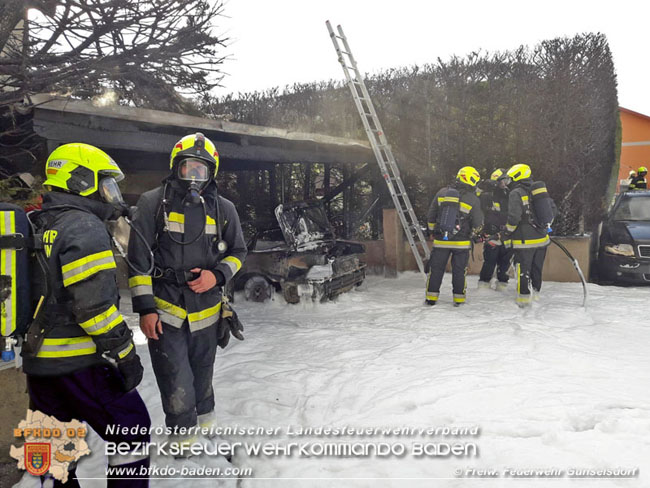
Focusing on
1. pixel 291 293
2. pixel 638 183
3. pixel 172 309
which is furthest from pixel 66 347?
pixel 638 183

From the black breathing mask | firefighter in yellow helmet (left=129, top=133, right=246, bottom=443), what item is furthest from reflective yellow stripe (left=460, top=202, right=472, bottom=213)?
the black breathing mask

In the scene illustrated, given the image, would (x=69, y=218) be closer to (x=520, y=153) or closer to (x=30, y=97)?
(x=30, y=97)

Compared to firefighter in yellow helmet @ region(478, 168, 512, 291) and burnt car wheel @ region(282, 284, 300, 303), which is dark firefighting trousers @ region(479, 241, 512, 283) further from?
burnt car wheel @ region(282, 284, 300, 303)

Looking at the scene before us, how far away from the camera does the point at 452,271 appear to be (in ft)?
21.6

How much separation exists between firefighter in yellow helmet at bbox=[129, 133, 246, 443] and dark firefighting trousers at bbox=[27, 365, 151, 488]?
54 cm

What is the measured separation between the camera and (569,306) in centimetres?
646

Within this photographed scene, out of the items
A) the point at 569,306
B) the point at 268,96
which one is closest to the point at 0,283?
the point at 569,306

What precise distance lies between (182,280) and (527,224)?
538 cm

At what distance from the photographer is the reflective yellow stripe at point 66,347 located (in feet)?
7.09

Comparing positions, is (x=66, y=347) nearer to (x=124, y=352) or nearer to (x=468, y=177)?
(x=124, y=352)

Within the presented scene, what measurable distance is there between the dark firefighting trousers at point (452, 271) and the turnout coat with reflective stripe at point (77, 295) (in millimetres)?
5132

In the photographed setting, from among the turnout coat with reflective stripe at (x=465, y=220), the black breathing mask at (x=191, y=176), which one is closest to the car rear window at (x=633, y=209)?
the turnout coat with reflective stripe at (x=465, y=220)

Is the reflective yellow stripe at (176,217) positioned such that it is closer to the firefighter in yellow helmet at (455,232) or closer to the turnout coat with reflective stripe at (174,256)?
the turnout coat with reflective stripe at (174,256)

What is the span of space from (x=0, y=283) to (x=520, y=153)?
869cm
